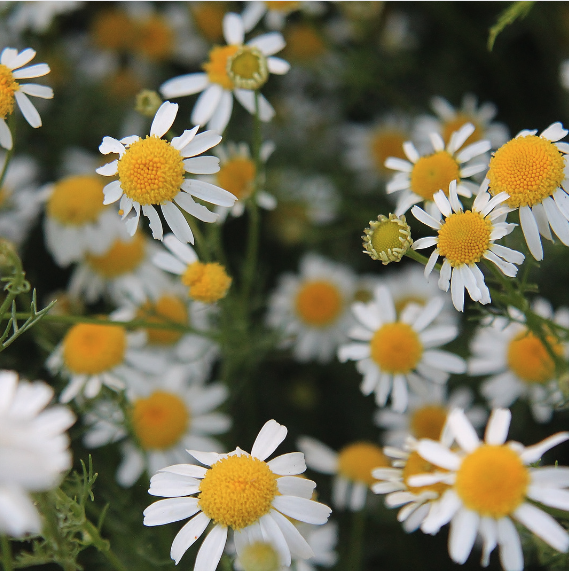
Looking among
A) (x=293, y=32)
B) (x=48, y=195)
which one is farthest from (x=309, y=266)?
(x=293, y=32)

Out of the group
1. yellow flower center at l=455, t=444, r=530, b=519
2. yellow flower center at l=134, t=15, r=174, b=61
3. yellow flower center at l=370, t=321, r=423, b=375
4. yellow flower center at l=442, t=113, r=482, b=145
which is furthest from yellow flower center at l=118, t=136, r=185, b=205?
yellow flower center at l=134, t=15, r=174, b=61

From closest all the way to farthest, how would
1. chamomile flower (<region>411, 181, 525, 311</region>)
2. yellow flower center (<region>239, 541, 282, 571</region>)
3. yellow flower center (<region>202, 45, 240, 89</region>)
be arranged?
1. yellow flower center (<region>239, 541, 282, 571</region>)
2. chamomile flower (<region>411, 181, 525, 311</region>)
3. yellow flower center (<region>202, 45, 240, 89</region>)

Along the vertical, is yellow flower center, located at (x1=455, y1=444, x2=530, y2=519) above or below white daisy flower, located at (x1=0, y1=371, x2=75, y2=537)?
below

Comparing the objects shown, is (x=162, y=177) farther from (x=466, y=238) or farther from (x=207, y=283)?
(x=466, y=238)

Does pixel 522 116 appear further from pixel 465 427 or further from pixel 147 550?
pixel 147 550

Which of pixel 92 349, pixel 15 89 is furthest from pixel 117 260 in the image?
pixel 15 89

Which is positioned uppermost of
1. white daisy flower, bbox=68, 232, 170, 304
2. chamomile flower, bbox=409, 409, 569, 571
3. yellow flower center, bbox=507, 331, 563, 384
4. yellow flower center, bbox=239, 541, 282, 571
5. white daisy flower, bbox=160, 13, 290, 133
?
white daisy flower, bbox=160, 13, 290, 133

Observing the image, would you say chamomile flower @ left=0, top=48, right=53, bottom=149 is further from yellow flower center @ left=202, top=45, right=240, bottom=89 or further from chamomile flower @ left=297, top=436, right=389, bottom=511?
chamomile flower @ left=297, top=436, right=389, bottom=511
